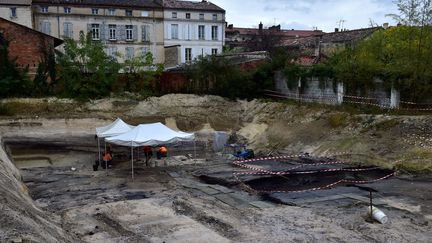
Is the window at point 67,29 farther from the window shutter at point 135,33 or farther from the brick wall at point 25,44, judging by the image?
the brick wall at point 25,44

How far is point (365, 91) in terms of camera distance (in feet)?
84.3

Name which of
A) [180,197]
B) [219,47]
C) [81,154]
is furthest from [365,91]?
[219,47]

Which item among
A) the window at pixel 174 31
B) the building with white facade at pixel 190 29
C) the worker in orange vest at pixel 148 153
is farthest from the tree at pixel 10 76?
the window at pixel 174 31

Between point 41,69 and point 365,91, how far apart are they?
73.5 ft

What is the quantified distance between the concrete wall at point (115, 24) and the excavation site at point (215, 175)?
1902 cm

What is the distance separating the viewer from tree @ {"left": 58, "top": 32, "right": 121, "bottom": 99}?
3111cm

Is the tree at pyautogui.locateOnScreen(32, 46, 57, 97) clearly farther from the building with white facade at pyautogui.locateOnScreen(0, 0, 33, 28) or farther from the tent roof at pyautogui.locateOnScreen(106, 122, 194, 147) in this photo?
the building with white facade at pyautogui.locateOnScreen(0, 0, 33, 28)

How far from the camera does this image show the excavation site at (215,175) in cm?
1188

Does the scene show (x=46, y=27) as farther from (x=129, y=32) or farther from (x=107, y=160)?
(x=107, y=160)

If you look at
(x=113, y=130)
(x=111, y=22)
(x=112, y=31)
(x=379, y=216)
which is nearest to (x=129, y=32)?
(x=112, y=31)

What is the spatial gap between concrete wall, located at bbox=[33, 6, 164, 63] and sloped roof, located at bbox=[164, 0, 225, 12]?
5.88 feet

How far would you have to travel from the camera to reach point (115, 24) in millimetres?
48906

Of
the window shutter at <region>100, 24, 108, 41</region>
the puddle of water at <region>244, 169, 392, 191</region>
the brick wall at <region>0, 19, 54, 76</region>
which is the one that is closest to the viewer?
the puddle of water at <region>244, 169, 392, 191</region>

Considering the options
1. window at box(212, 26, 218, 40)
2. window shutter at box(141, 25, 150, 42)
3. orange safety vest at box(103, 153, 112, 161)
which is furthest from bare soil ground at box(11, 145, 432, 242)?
window at box(212, 26, 218, 40)
